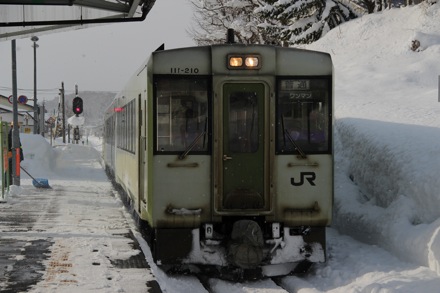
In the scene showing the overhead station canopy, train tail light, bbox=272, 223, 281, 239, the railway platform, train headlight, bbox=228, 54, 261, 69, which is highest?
the overhead station canopy

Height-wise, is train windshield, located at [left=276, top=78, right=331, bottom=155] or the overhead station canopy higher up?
the overhead station canopy

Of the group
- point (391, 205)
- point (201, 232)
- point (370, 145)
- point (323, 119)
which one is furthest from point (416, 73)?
point (201, 232)

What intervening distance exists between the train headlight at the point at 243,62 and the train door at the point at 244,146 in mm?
233

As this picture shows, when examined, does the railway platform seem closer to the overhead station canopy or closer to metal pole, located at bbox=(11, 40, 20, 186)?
metal pole, located at bbox=(11, 40, 20, 186)

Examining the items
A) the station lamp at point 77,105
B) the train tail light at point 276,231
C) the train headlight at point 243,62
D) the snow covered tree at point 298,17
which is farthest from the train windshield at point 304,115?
the station lamp at point 77,105

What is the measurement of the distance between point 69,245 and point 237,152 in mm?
3734

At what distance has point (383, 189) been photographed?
34.8ft

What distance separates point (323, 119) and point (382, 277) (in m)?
2.23

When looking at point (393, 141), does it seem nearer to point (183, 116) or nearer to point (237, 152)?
point (237, 152)

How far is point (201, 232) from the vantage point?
8.37 meters

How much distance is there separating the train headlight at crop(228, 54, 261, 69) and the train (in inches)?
0.5

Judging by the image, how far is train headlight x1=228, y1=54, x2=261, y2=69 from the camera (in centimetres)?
841

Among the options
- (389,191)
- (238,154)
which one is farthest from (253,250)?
(389,191)

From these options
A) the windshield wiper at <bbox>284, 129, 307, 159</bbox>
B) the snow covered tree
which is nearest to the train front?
the windshield wiper at <bbox>284, 129, 307, 159</bbox>
